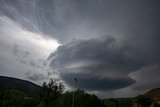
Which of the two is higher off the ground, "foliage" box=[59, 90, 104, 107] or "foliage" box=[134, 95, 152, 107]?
"foliage" box=[134, 95, 152, 107]

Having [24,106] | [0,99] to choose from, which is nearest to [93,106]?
[24,106]

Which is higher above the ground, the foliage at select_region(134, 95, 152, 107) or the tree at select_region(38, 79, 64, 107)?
the foliage at select_region(134, 95, 152, 107)

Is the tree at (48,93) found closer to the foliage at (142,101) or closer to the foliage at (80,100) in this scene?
the foliage at (80,100)

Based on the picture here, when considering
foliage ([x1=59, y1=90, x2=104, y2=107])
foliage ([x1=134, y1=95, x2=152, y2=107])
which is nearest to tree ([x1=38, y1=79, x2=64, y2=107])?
foliage ([x1=59, y1=90, x2=104, y2=107])

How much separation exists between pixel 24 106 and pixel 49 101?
62.5 metres

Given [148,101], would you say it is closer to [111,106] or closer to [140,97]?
[140,97]

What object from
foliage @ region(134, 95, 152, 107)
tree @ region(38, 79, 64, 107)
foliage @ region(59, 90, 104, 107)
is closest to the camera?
tree @ region(38, 79, 64, 107)

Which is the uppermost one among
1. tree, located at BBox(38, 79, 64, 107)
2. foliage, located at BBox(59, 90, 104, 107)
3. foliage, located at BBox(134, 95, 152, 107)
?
foliage, located at BBox(134, 95, 152, 107)

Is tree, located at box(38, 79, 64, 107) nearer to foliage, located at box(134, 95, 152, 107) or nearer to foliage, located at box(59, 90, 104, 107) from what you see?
foliage, located at box(59, 90, 104, 107)

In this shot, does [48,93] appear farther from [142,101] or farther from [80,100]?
[142,101]

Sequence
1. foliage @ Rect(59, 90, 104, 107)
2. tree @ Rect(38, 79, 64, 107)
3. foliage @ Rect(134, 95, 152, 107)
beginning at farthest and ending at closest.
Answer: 1. foliage @ Rect(134, 95, 152, 107)
2. foliage @ Rect(59, 90, 104, 107)
3. tree @ Rect(38, 79, 64, 107)

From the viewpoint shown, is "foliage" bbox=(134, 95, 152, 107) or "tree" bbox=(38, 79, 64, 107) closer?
"tree" bbox=(38, 79, 64, 107)

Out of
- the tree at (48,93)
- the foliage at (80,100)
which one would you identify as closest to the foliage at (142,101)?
the foliage at (80,100)

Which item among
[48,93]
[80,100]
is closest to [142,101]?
[80,100]
